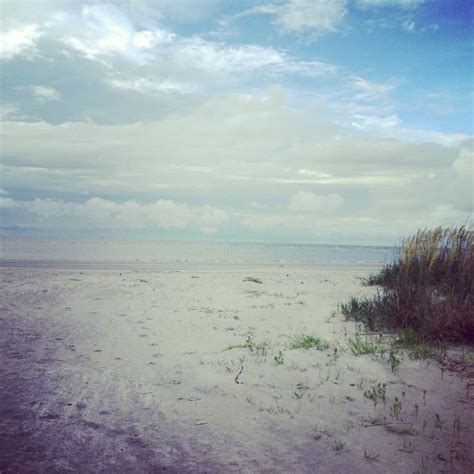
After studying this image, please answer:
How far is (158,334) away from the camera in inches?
315

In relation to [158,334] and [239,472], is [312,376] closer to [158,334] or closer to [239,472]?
[239,472]

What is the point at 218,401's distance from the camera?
4852mm

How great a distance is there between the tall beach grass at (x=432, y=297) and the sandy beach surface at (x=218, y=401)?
49 cm

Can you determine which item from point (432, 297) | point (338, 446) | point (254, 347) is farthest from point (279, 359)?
point (432, 297)

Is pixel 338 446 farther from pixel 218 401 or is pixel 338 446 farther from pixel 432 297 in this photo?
pixel 432 297

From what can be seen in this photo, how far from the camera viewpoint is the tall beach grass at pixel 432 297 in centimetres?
664

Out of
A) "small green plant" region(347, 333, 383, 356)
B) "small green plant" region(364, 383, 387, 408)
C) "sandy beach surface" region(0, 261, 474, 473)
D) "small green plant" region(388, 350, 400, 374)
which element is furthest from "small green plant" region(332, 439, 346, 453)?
"small green plant" region(347, 333, 383, 356)

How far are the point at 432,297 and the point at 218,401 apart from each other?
5283mm

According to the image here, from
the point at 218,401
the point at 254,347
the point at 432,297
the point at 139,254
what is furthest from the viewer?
the point at 139,254

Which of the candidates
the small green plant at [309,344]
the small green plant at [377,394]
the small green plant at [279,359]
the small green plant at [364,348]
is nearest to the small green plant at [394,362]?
the small green plant at [364,348]

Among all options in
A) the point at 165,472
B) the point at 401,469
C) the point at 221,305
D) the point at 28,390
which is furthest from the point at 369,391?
the point at 221,305

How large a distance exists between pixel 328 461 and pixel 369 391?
4.74 feet

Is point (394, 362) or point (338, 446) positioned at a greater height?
point (394, 362)

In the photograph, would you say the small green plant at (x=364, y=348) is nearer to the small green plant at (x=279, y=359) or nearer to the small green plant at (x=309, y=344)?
the small green plant at (x=309, y=344)
